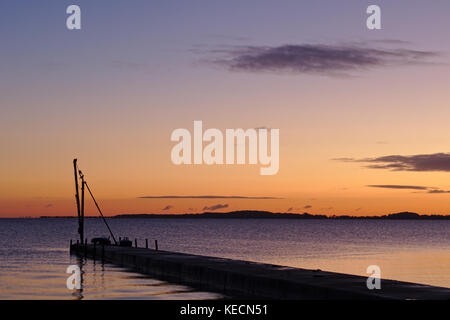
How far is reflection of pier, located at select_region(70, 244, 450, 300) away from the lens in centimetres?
2831

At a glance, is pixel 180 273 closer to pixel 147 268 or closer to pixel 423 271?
pixel 147 268

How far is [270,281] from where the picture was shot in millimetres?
33844

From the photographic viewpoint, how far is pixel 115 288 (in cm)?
4066

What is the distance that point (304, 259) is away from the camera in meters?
82.7

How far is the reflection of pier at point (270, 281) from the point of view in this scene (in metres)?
28.3

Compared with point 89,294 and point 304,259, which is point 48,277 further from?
point 304,259
